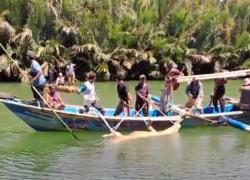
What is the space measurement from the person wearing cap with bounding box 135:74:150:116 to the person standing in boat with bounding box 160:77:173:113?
516mm

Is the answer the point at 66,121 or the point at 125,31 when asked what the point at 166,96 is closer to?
the point at 66,121

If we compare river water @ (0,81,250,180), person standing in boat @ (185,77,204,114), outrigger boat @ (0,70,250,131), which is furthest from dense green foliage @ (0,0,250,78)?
outrigger boat @ (0,70,250,131)

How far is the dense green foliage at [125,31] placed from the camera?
112ft

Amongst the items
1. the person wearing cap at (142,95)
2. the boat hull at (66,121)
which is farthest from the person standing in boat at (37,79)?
the person wearing cap at (142,95)

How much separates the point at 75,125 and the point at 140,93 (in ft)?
6.33

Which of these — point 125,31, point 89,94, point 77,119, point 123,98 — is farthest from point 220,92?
point 125,31

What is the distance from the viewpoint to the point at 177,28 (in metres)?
36.1

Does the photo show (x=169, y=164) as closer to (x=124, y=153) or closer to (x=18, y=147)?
(x=124, y=153)

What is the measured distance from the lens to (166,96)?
1714cm

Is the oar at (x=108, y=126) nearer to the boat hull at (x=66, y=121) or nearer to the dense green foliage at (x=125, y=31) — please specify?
the boat hull at (x=66, y=121)

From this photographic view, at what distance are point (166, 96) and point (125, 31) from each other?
18238 millimetres

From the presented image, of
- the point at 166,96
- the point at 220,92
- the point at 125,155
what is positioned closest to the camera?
the point at 125,155

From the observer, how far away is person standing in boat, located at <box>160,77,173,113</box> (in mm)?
17047

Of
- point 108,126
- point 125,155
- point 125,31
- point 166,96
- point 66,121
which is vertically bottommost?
point 125,155
